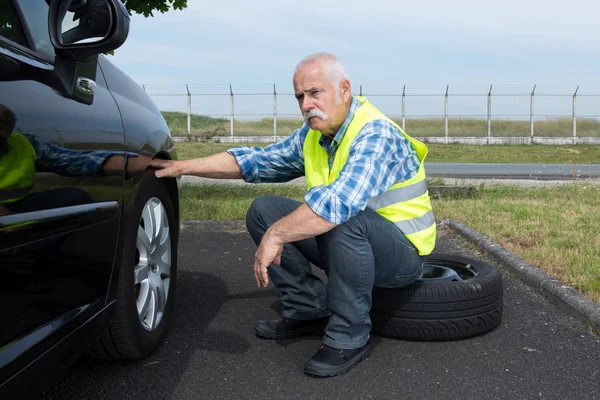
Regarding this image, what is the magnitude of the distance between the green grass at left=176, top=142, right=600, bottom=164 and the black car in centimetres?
1561

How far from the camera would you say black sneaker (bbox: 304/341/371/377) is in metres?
2.92

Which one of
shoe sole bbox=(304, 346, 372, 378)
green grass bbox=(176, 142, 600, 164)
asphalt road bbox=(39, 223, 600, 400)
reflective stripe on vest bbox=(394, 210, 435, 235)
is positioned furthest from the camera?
green grass bbox=(176, 142, 600, 164)

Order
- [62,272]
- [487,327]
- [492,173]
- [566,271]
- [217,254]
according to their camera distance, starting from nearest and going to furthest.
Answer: [62,272] → [487,327] → [566,271] → [217,254] → [492,173]

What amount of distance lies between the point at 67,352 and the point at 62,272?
28 cm

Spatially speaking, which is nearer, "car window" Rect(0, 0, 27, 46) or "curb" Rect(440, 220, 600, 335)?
"car window" Rect(0, 0, 27, 46)

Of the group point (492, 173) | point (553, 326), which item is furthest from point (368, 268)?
point (492, 173)

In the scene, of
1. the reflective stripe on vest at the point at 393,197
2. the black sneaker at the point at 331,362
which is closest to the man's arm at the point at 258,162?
the reflective stripe on vest at the point at 393,197

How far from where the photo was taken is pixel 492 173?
14273mm

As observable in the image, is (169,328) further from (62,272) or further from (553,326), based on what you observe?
(553,326)

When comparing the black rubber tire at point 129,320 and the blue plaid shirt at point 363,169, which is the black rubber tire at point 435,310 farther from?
→ the black rubber tire at point 129,320


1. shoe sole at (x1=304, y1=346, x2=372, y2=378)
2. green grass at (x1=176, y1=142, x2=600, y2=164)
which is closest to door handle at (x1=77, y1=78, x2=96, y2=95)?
shoe sole at (x1=304, y1=346, x2=372, y2=378)

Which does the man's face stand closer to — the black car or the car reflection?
the black car

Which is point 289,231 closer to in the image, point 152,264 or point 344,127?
point 344,127

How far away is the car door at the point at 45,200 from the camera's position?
1688 millimetres
